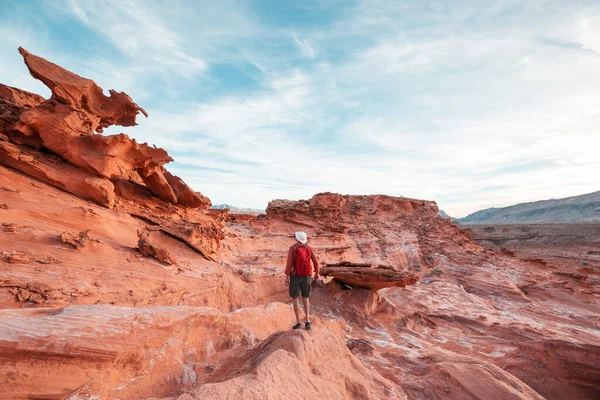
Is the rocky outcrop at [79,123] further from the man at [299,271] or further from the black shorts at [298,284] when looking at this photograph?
the black shorts at [298,284]

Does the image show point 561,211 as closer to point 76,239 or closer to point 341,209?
point 341,209

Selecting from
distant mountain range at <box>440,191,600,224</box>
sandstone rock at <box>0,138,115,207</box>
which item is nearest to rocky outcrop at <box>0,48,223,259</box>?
sandstone rock at <box>0,138,115,207</box>

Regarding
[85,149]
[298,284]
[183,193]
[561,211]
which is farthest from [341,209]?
[561,211]

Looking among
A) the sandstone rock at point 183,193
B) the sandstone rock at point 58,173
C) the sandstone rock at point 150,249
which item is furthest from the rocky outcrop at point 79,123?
the sandstone rock at point 150,249

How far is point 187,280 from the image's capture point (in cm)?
707

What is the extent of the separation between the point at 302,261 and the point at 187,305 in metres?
3.23

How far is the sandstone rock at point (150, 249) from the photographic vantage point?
6.96m

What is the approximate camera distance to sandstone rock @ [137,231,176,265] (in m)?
6.96

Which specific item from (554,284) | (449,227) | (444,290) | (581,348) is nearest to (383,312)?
(581,348)

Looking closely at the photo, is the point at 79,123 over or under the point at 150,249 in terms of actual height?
over

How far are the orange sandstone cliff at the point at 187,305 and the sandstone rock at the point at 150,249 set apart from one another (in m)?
0.05

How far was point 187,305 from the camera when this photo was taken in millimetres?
6285

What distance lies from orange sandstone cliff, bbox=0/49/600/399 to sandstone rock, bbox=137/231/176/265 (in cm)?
5

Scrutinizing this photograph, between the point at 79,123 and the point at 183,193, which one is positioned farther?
the point at 183,193
